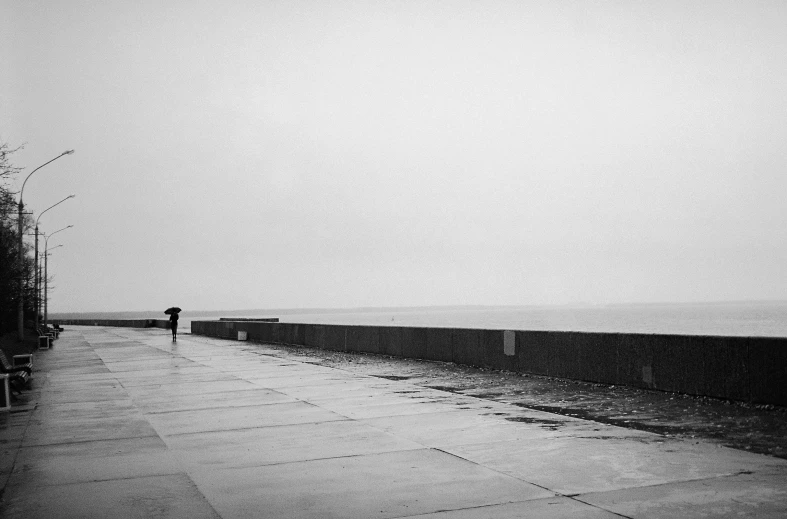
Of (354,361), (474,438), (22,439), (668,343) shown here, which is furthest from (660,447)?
(354,361)

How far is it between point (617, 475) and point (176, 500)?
149 inches

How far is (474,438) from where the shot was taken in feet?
30.9

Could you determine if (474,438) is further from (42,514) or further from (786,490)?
(42,514)

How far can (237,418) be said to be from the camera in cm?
1162

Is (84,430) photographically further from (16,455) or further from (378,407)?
(378,407)

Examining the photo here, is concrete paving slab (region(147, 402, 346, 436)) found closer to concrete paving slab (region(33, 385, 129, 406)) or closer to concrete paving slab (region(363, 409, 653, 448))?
concrete paving slab (region(363, 409, 653, 448))

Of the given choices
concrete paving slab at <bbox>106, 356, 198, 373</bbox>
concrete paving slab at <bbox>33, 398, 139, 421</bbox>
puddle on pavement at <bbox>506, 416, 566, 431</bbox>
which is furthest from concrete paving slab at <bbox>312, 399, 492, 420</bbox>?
concrete paving slab at <bbox>106, 356, 198, 373</bbox>

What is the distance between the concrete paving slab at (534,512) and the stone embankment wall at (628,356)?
572 cm

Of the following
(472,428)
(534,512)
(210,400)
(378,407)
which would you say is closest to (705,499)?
(534,512)

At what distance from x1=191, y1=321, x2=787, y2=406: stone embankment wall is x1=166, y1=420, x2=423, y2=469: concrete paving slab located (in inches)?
201

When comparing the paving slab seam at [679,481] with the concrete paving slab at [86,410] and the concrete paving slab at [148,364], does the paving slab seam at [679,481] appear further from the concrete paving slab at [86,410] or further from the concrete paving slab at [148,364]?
the concrete paving slab at [148,364]

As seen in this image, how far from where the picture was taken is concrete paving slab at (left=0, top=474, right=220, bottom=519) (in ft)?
21.0

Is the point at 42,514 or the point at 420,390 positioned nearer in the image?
the point at 42,514

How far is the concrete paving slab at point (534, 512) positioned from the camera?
591cm
